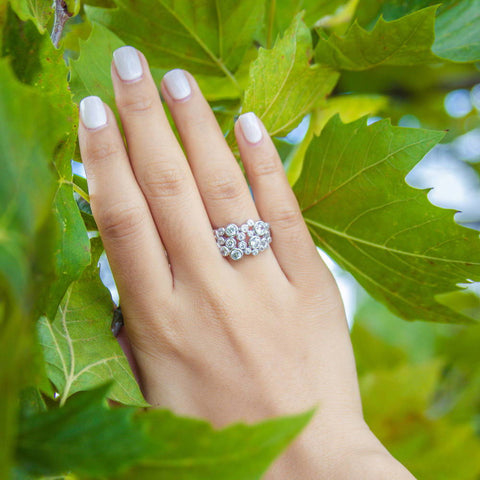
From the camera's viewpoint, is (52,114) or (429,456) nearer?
(52,114)

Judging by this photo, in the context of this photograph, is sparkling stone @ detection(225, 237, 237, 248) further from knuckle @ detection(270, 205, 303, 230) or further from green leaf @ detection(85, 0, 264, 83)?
green leaf @ detection(85, 0, 264, 83)

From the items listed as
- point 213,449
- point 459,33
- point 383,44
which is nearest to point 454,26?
point 459,33

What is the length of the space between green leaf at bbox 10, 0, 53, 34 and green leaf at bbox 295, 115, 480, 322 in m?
0.30

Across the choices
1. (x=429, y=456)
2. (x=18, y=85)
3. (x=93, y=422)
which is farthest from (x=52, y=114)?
(x=429, y=456)

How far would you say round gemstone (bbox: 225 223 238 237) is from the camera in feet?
1.94

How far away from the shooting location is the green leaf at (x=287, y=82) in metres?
0.56

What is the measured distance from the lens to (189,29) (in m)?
0.62

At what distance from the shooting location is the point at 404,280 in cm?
61

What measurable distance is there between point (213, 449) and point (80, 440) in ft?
0.21

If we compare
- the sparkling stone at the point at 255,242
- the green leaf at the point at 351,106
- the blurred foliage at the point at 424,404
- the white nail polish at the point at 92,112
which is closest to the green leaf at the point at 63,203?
the white nail polish at the point at 92,112

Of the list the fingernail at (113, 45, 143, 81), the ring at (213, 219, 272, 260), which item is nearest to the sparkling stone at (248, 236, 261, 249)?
the ring at (213, 219, 272, 260)

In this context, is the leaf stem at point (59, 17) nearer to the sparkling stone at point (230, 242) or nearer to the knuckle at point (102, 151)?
the knuckle at point (102, 151)

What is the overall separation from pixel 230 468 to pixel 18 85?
22cm

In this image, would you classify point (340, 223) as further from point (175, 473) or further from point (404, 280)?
point (175, 473)
